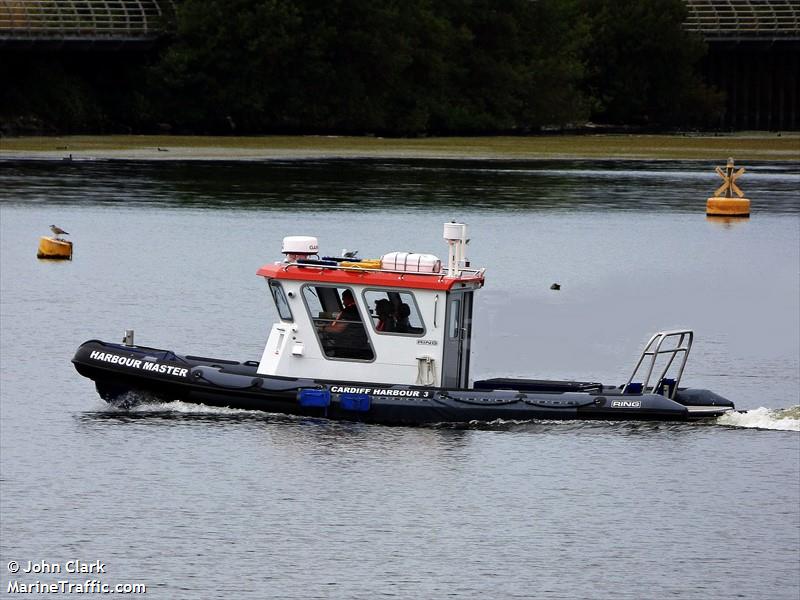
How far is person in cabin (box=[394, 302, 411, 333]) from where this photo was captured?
109ft

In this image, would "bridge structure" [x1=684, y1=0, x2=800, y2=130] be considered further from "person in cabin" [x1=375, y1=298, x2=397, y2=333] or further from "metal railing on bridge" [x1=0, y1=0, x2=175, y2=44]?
"person in cabin" [x1=375, y1=298, x2=397, y2=333]

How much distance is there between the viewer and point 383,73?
148m

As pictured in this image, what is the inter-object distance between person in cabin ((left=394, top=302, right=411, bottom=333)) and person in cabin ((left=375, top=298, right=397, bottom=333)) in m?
0.10

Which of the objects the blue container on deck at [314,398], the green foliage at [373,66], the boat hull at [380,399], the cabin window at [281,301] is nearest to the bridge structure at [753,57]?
the green foliage at [373,66]

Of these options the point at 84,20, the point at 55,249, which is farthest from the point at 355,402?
the point at 84,20

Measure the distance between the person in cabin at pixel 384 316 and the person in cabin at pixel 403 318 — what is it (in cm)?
10

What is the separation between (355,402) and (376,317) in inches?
66.8

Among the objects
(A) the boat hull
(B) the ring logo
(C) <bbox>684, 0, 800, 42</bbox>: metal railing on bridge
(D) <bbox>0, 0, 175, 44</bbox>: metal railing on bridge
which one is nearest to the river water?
(A) the boat hull

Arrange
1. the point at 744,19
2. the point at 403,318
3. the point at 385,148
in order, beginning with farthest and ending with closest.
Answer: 1. the point at 744,19
2. the point at 385,148
3. the point at 403,318

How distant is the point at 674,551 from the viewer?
2633 centimetres

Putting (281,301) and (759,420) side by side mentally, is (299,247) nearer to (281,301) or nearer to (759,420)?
(281,301)

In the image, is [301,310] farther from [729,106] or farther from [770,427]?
[729,106]

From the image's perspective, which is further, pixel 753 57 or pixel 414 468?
pixel 753 57

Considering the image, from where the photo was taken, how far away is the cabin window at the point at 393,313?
109ft
